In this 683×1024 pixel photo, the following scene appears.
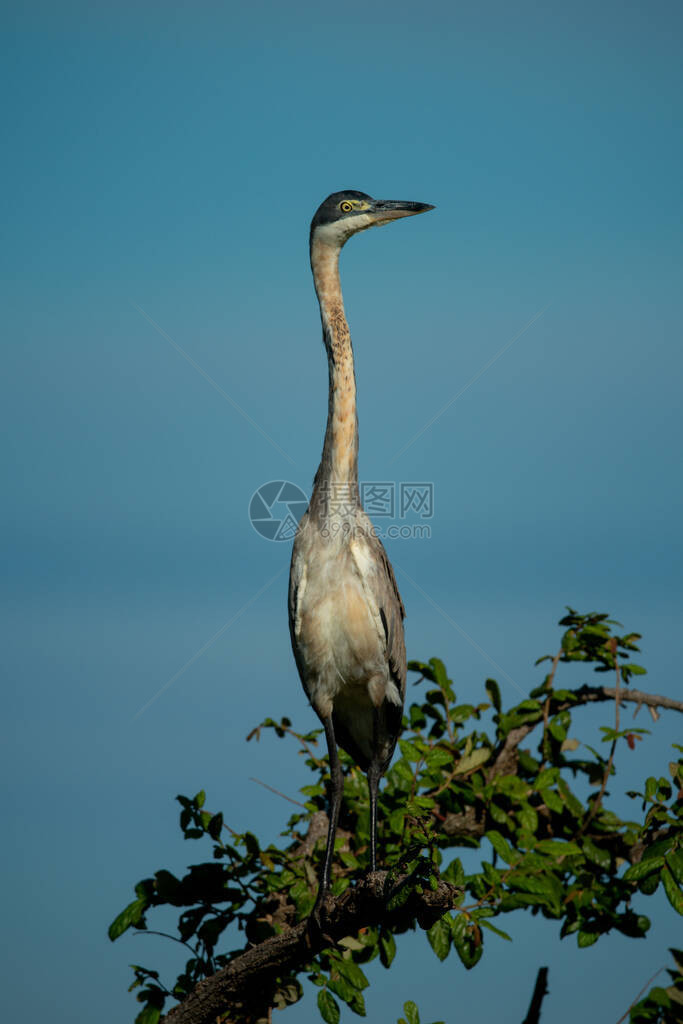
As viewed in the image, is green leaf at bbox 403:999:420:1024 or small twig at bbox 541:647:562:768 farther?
small twig at bbox 541:647:562:768

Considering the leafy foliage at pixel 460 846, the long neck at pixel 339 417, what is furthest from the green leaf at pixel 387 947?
the long neck at pixel 339 417

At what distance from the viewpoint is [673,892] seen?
3.40 metres

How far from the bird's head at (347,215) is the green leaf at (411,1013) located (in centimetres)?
400

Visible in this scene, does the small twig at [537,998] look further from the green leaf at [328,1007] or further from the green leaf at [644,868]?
the green leaf at [644,868]

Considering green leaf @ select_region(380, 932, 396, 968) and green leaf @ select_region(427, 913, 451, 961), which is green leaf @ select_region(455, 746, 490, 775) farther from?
green leaf @ select_region(427, 913, 451, 961)

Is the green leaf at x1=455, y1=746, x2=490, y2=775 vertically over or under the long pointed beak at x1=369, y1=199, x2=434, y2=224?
under

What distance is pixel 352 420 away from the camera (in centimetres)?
480

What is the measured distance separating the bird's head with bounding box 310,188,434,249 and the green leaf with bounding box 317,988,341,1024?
13.2ft

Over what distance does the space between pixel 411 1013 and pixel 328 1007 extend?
49 cm

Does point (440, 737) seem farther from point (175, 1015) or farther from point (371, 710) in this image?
point (175, 1015)

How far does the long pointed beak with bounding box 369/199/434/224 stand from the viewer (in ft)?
16.6

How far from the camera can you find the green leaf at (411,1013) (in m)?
3.74

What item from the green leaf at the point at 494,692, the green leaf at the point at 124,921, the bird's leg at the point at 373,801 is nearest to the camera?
the green leaf at the point at 124,921

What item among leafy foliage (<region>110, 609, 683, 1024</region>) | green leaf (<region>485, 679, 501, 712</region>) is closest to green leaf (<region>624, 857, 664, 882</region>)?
leafy foliage (<region>110, 609, 683, 1024</region>)
